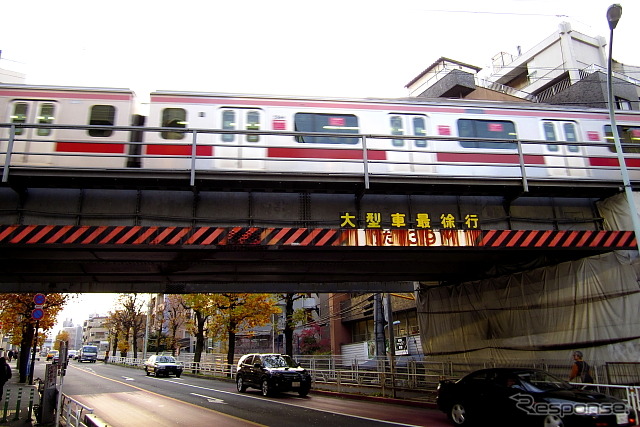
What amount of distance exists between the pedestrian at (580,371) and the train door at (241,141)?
9.28 meters

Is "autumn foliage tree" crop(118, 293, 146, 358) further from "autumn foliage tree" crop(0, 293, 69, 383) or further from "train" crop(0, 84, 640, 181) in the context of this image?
"train" crop(0, 84, 640, 181)

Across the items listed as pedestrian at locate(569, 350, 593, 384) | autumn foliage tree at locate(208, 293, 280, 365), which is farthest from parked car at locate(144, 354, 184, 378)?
pedestrian at locate(569, 350, 593, 384)

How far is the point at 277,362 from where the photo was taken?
18828mm

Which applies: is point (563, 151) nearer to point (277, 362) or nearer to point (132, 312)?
point (277, 362)

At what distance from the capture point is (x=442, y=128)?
13.6 meters

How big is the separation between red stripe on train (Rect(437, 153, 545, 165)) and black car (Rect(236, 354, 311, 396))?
1034 centimetres

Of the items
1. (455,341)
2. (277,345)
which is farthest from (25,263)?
(277,345)

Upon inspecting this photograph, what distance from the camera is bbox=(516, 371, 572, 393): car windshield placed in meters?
9.14

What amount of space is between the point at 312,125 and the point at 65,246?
6721 mm

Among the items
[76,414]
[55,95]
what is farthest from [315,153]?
[76,414]

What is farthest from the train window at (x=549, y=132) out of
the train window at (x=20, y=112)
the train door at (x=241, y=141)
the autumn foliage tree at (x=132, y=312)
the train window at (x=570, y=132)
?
the autumn foliage tree at (x=132, y=312)

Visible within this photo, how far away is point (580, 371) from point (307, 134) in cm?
890

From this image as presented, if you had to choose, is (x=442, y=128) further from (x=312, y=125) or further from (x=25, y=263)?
(x=25, y=263)

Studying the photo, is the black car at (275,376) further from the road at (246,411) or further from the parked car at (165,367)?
the parked car at (165,367)
